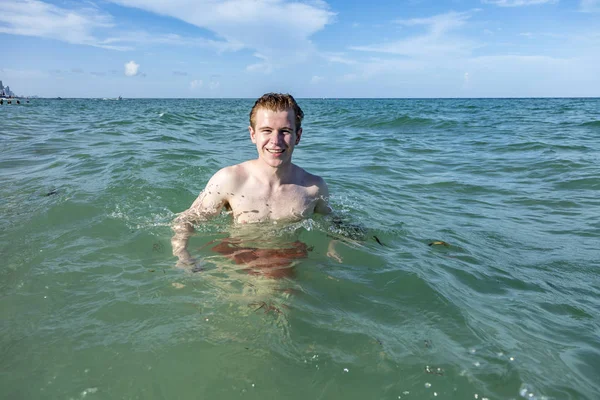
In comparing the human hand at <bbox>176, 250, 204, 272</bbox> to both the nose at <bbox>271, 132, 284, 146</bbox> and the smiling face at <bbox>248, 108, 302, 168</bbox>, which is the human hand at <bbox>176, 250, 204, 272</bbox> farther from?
the nose at <bbox>271, 132, 284, 146</bbox>

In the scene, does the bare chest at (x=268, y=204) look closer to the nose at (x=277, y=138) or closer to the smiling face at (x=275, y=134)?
the smiling face at (x=275, y=134)

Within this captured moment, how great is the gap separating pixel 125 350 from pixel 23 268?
1.47 metres

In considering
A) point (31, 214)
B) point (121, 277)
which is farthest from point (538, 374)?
point (31, 214)

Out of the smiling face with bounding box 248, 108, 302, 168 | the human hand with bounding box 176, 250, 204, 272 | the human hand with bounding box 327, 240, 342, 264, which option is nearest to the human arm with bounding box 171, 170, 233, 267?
the human hand with bounding box 176, 250, 204, 272

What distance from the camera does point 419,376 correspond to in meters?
1.80

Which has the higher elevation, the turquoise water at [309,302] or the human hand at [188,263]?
the human hand at [188,263]

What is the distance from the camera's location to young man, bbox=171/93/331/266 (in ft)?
10.6

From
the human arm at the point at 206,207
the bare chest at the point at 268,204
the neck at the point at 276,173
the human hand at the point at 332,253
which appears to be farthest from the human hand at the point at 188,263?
the human hand at the point at 332,253

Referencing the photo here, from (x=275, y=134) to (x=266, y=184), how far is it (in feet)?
1.61

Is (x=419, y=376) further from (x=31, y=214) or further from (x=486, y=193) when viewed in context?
(x=486, y=193)

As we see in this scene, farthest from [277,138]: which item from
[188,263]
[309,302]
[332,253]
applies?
[309,302]

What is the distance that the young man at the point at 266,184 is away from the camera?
323cm

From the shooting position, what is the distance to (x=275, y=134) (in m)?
3.22

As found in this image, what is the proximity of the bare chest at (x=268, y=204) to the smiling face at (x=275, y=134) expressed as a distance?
322 mm
